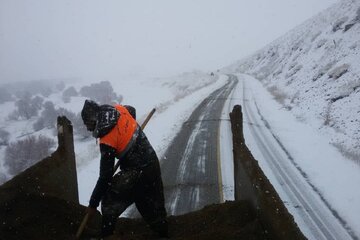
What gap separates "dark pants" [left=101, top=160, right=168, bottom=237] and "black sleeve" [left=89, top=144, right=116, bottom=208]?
14cm

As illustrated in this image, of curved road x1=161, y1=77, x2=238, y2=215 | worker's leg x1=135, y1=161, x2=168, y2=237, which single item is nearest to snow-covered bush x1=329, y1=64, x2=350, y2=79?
curved road x1=161, y1=77, x2=238, y2=215

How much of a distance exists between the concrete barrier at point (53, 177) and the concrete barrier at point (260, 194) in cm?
263

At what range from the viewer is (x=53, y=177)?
5.36 meters

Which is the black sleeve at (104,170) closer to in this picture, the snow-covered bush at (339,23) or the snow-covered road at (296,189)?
the snow-covered road at (296,189)

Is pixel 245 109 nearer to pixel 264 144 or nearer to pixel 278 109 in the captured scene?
pixel 278 109

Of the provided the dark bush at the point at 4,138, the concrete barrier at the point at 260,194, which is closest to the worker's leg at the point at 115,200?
the concrete barrier at the point at 260,194

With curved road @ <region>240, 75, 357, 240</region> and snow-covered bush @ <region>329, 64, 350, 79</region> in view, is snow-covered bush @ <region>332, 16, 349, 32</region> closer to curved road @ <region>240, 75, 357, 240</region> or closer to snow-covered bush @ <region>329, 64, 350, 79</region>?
snow-covered bush @ <region>329, 64, 350, 79</region>

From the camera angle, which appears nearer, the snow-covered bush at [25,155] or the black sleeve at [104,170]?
the black sleeve at [104,170]

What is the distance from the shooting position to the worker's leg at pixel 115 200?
172 inches

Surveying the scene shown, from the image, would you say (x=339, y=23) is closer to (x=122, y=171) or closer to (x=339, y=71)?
(x=339, y=71)

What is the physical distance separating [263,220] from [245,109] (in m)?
16.9

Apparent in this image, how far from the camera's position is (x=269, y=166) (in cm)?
1085

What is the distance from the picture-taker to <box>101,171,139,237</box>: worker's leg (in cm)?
438

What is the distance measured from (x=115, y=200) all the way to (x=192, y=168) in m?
6.92
